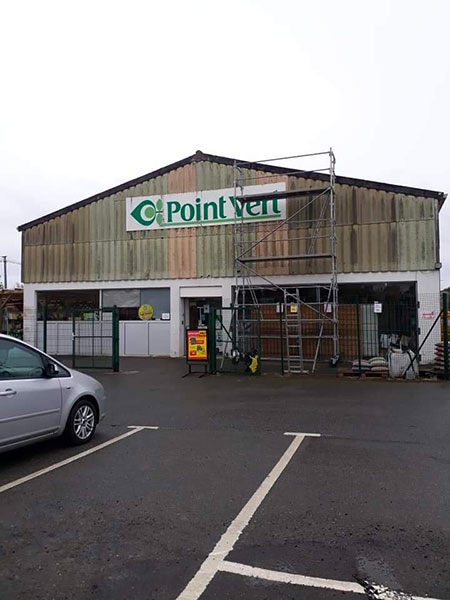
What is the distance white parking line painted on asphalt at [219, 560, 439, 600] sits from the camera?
304cm

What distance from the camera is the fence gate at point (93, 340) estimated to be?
16625mm

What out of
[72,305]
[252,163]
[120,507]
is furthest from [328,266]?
[120,507]

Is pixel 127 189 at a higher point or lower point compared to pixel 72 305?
higher

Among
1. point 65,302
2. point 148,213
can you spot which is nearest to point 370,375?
point 148,213

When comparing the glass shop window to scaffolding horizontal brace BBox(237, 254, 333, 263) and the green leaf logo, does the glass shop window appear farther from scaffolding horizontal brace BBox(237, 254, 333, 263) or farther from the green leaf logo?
scaffolding horizontal brace BBox(237, 254, 333, 263)

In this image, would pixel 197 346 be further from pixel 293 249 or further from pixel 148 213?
pixel 148 213

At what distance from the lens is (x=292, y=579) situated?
3.16 metres

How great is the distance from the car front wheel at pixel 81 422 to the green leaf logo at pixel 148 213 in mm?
13253

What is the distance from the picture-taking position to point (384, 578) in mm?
3168

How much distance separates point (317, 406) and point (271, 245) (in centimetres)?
946

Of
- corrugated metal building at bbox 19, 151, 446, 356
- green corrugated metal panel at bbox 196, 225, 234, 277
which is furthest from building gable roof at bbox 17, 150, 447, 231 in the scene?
green corrugated metal panel at bbox 196, 225, 234, 277

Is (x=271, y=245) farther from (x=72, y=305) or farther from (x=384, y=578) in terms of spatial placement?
(x=384, y=578)

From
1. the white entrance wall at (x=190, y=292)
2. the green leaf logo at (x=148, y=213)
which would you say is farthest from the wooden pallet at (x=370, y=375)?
the green leaf logo at (x=148, y=213)

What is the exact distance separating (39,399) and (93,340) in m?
11.7
